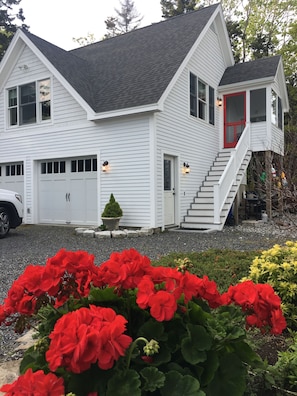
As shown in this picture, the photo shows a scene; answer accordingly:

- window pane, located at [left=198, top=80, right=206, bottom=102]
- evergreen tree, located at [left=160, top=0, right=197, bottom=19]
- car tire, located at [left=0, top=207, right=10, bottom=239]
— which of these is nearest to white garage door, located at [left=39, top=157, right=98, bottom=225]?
car tire, located at [left=0, top=207, right=10, bottom=239]

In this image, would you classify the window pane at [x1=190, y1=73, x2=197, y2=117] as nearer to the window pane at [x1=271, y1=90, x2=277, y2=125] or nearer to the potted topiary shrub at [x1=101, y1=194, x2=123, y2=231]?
the window pane at [x1=271, y1=90, x2=277, y2=125]

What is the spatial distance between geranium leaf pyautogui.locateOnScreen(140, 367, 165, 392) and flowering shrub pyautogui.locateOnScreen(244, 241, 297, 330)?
1879mm

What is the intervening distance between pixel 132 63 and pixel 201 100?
2731mm

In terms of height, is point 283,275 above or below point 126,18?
below

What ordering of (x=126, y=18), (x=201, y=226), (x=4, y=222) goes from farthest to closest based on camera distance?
1. (x=126, y=18)
2. (x=201, y=226)
3. (x=4, y=222)

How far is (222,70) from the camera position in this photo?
1423 centimetres

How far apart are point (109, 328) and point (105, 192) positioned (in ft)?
30.5

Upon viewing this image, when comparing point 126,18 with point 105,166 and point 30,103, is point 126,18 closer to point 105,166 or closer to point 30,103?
point 30,103

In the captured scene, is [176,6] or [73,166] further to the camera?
[176,6]

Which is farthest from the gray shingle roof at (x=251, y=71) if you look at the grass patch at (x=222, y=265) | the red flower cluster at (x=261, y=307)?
the red flower cluster at (x=261, y=307)

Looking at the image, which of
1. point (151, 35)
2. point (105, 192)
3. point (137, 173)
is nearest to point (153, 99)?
point (137, 173)

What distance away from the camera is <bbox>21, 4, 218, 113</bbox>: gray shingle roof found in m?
9.99

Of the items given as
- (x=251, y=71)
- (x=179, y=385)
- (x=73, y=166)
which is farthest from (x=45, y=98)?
(x=179, y=385)

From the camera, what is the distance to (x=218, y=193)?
32.7 feet
